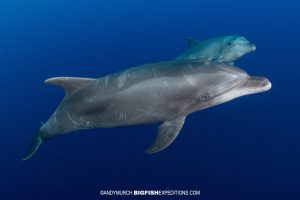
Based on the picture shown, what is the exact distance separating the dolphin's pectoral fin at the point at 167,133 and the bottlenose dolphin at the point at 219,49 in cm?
424

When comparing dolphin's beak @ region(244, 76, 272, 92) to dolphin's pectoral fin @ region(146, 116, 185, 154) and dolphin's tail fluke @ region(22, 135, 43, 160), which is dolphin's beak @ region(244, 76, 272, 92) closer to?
dolphin's pectoral fin @ region(146, 116, 185, 154)

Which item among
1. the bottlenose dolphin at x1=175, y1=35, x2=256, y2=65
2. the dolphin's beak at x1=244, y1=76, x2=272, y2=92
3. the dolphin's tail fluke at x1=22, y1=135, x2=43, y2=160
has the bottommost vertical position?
the dolphin's tail fluke at x1=22, y1=135, x2=43, y2=160

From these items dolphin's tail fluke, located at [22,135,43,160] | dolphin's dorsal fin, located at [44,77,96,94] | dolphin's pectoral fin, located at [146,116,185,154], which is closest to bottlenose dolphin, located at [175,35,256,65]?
dolphin's pectoral fin, located at [146,116,185,154]

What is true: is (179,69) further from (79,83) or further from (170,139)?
(79,83)

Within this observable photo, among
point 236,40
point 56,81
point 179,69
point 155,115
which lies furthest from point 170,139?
point 236,40

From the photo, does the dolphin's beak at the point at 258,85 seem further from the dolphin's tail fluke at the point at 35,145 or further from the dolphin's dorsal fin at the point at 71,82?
the dolphin's tail fluke at the point at 35,145

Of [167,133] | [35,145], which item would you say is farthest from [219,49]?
[35,145]

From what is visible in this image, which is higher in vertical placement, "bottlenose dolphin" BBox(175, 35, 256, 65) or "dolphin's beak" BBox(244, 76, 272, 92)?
"bottlenose dolphin" BBox(175, 35, 256, 65)

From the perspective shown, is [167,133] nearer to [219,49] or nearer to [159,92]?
[159,92]

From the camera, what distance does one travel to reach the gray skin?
6.52m

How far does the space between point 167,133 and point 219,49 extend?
5.07 meters

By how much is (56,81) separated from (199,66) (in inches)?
123

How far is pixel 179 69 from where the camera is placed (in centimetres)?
654

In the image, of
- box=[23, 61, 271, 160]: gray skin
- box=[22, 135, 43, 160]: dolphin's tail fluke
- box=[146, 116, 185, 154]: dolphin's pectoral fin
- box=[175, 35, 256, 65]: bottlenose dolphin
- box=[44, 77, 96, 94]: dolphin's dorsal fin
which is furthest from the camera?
box=[175, 35, 256, 65]: bottlenose dolphin
